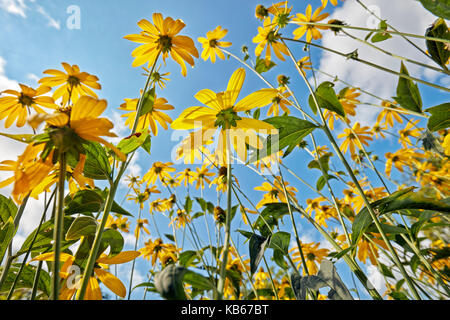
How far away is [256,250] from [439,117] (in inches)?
22.3

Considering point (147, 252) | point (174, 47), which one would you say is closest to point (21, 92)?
point (174, 47)

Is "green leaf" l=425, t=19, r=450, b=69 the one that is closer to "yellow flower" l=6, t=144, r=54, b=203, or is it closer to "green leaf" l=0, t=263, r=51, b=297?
"yellow flower" l=6, t=144, r=54, b=203

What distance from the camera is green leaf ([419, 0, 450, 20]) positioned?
0.42m

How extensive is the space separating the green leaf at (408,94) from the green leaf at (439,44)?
7 centimetres

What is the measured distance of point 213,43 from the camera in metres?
1.57

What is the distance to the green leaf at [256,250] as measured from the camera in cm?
39

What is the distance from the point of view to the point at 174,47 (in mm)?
759

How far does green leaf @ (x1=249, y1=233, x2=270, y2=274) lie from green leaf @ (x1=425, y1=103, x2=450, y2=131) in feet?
1.73

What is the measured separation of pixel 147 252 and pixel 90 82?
1.79 metres

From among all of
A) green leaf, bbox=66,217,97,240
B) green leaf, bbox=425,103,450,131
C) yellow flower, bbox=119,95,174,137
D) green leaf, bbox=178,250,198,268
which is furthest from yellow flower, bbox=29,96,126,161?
green leaf, bbox=178,250,198,268

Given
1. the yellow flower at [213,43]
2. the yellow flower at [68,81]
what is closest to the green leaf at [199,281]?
the yellow flower at [68,81]

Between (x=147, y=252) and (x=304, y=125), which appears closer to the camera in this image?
(x=304, y=125)

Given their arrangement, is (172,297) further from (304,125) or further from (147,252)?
(147,252)

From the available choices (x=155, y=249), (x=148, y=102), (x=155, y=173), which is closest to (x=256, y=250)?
(x=148, y=102)
